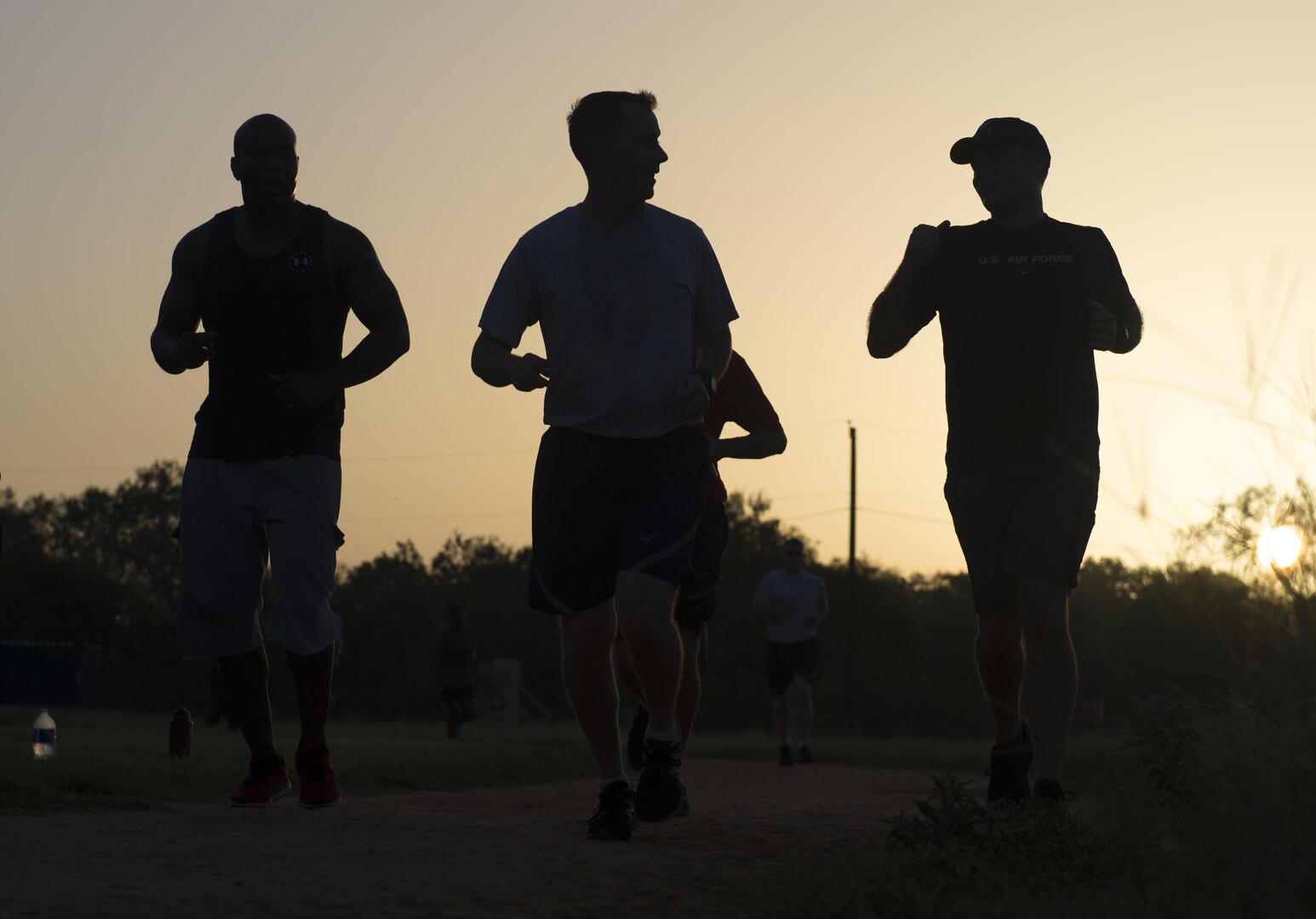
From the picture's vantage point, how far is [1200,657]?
22.4 feet

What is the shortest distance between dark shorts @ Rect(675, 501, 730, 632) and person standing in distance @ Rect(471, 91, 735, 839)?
1.16 m

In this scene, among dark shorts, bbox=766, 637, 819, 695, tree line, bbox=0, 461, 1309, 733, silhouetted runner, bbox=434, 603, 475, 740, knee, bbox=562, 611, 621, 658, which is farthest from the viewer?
tree line, bbox=0, 461, 1309, 733

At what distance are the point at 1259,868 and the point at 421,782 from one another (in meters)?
5.99

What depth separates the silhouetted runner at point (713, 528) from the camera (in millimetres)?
6668

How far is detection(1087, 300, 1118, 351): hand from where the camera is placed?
5.68 m

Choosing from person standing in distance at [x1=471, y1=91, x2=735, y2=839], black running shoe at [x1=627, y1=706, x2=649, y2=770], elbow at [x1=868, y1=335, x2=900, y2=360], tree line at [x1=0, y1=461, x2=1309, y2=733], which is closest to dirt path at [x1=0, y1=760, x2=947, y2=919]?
person standing in distance at [x1=471, y1=91, x2=735, y2=839]

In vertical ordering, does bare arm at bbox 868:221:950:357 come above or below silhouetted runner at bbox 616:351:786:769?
above

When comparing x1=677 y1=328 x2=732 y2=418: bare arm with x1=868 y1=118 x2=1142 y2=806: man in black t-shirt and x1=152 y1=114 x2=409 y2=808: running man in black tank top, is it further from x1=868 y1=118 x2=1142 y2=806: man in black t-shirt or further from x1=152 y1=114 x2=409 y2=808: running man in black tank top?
x1=152 y1=114 x2=409 y2=808: running man in black tank top

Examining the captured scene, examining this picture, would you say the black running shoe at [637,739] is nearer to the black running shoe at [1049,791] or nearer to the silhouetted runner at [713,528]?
the silhouetted runner at [713,528]

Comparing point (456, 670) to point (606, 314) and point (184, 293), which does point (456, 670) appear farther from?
point (606, 314)

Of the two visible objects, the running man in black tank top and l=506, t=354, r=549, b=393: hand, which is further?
the running man in black tank top

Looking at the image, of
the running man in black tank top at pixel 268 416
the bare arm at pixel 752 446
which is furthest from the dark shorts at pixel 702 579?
the running man in black tank top at pixel 268 416

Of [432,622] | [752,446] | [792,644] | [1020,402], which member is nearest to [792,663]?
[792,644]

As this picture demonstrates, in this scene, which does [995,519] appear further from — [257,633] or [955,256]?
[257,633]
